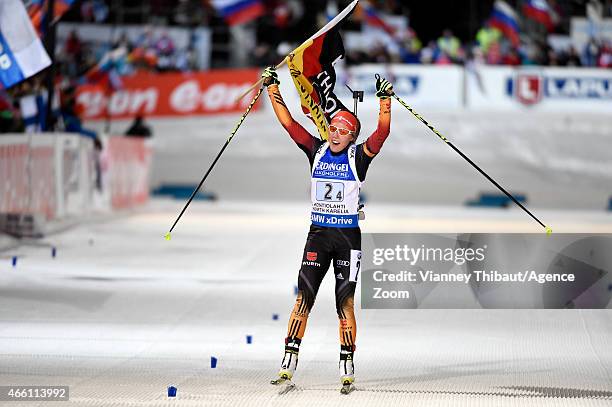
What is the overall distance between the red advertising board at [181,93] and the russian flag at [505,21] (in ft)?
28.2

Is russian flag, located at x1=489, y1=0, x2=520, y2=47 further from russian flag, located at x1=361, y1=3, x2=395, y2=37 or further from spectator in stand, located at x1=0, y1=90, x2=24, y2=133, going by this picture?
spectator in stand, located at x1=0, y1=90, x2=24, y2=133

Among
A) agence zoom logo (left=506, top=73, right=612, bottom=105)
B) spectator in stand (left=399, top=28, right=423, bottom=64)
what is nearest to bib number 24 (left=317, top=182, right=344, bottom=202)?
agence zoom logo (left=506, top=73, right=612, bottom=105)

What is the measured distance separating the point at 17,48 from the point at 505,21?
1114 inches

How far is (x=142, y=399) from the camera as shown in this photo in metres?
8.70

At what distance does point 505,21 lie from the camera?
4462 centimetres

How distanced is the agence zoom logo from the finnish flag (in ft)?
78.3

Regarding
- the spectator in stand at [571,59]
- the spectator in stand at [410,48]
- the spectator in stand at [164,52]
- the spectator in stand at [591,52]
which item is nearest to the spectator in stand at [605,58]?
the spectator in stand at [591,52]

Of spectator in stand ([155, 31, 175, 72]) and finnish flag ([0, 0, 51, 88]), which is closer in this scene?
finnish flag ([0, 0, 51, 88])

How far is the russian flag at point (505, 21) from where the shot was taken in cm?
4447

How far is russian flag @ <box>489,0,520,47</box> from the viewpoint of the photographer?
146 feet

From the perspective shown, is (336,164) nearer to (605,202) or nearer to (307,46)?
(307,46)

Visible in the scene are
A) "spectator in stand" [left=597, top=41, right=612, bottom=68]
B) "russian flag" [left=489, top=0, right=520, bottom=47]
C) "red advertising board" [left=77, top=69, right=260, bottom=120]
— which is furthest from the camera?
"russian flag" [left=489, top=0, right=520, bottom=47]

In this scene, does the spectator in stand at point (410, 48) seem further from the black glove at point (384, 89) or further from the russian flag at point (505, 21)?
the black glove at point (384, 89)

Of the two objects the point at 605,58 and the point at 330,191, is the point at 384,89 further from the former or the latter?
the point at 605,58
